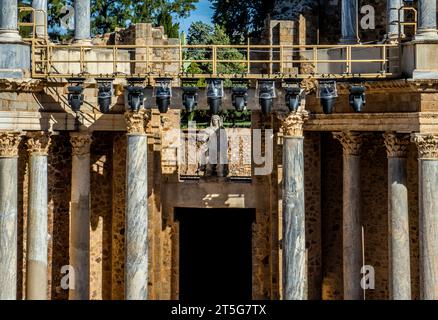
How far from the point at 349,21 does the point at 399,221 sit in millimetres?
8710

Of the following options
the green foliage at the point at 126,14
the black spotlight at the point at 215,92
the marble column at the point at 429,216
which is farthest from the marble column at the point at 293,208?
the green foliage at the point at 126,14

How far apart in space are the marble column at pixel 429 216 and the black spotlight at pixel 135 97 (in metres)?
8.35

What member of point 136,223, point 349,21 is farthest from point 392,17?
point 136,223

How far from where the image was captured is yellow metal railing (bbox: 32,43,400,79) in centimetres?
2800

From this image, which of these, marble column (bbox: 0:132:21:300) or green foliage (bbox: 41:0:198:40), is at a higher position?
green foliage (bbox: 41:0:198:40)

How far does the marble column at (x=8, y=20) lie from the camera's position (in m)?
27.4

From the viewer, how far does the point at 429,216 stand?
2652 centimetres

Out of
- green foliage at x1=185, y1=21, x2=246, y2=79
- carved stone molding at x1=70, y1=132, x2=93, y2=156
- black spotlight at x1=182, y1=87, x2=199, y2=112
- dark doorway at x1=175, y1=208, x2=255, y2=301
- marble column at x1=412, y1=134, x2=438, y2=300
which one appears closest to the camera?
marble column at x1=412, y1=134, x2=438, y2=300

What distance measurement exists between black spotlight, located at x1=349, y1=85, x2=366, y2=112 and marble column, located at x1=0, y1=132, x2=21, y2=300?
10214mm

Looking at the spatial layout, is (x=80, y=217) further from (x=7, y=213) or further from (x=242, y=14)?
(x=242, y=14)

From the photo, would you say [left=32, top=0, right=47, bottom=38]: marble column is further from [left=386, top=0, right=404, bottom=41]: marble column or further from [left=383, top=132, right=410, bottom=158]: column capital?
[left=383, top=132, right=410, bottom=158]: column capital

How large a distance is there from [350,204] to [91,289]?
973 centimetres

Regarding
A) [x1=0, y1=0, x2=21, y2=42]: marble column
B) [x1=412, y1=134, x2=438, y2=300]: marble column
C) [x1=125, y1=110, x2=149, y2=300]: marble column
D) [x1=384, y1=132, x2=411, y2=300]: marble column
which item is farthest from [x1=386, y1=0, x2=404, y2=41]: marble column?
[x1=0, y1=0, x2=21, y2=42]: marble column

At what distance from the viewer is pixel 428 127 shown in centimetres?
2675
